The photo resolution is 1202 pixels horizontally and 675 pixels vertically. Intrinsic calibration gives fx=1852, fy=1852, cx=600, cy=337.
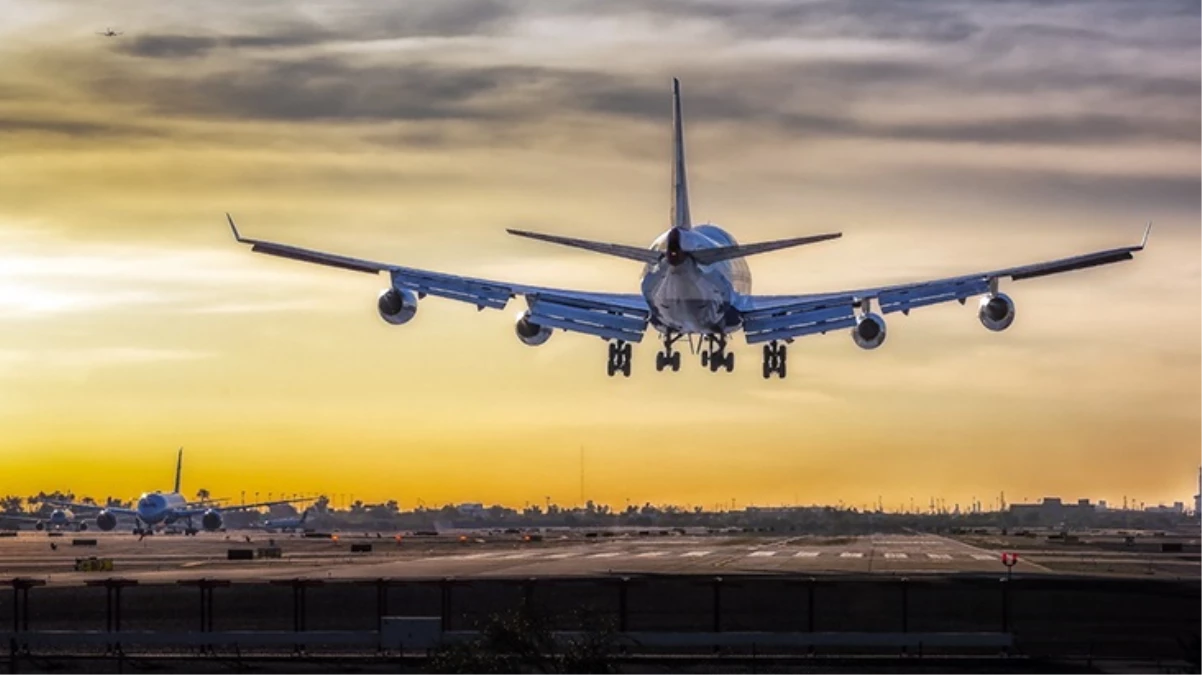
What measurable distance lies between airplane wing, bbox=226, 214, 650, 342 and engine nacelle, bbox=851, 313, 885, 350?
10363 millimetres

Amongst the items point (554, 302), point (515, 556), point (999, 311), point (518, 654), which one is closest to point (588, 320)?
point (554, 302)

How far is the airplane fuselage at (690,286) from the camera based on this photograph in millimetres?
79562

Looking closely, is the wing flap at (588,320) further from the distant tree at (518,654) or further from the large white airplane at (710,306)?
the distant tree at (518,654)

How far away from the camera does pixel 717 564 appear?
106 metres

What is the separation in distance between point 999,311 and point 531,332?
23364 millimetres

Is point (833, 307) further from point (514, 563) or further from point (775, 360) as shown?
point (514, 563)

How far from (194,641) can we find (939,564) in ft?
203

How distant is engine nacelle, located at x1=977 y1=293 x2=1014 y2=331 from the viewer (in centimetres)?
8581

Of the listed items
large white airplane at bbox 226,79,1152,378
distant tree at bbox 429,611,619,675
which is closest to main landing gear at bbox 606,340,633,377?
large white airplane at bbox 226,79,1152,378

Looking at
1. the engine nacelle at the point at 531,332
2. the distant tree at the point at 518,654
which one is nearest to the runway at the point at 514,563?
the engine nacelle at the point at 531,332

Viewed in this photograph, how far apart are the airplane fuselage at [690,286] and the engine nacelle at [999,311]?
11793 mm

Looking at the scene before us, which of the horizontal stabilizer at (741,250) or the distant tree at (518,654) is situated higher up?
the horizontal stabilizer at (741,250)

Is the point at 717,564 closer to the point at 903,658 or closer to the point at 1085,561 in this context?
the point at 1085,561

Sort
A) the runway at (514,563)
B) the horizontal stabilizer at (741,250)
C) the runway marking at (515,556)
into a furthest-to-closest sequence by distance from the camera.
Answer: the runway marking at (515,556)
the runway at (514,563)
the horizontal stabilizer at (741,250)
